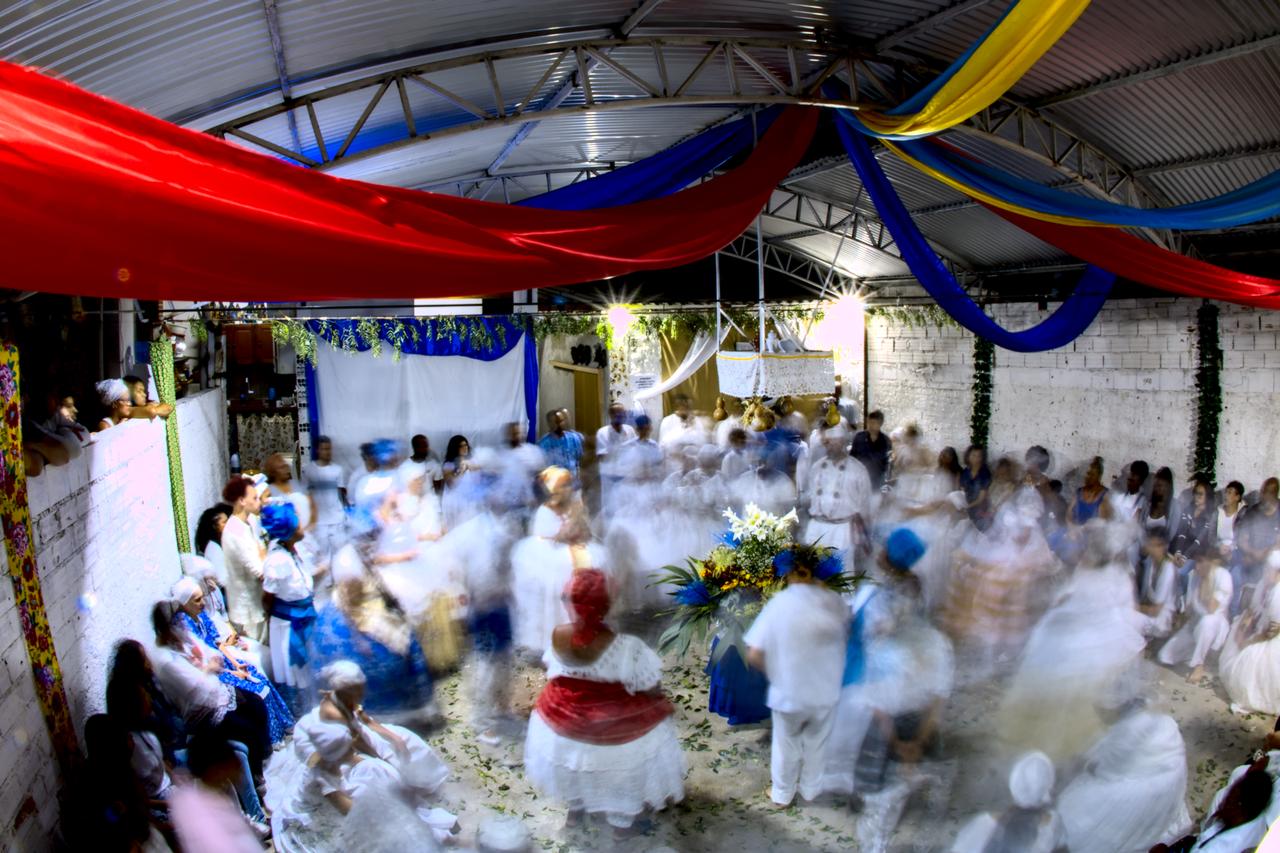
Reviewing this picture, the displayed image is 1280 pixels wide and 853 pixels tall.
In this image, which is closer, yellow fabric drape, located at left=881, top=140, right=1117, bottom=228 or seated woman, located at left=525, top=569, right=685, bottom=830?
seated woman, located at left=525, top=569, right=685, bottom=830

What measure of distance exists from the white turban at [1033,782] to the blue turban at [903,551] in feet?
3.05

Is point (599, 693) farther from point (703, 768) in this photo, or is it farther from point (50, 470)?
point (50, 470)

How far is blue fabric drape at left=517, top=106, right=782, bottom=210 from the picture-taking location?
225 inches

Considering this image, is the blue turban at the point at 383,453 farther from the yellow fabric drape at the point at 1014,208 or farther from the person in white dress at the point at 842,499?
the yellow fabric drape at the point at 1014,208

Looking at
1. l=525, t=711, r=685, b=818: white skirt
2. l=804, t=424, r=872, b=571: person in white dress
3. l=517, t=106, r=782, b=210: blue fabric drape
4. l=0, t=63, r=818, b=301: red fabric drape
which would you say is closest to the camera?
l=0, t=63, r=818, b=301: red fabric drape

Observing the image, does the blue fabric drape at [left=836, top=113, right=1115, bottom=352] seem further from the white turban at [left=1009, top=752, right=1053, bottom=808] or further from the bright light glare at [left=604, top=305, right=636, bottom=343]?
the bright light glare at [left=604, top=305, right=636, bottom=343]

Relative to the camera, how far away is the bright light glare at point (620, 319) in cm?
1227

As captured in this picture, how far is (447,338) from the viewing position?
37.6ft

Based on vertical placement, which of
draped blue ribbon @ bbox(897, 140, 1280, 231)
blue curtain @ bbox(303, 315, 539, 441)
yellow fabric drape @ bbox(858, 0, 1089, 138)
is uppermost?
yellow fabric drape @ bbox(858, 0, 1089, 138)

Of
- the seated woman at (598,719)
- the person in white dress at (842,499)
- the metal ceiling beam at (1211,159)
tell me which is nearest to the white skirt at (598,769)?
the seated woman at (598,719)

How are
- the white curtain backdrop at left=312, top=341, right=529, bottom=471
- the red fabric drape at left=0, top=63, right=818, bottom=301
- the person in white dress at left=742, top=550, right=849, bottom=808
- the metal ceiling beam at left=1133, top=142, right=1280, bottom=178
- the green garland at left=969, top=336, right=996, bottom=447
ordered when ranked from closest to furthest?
1. the red fabric drape at left=0, top=63, right=818, bottom=301
2. the person in white dress at left=742, top=550, right=849, bottom=808
3. the metal ceiling beam at left=1133, top=142, right=1280, bottom=178
4. the white curtain backdrop at left=312, top=341, right=529, bottom=471
5. the green garland at left=969, top=336, right=996, bottom=447

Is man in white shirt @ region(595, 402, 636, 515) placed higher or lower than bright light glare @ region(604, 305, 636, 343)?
lower

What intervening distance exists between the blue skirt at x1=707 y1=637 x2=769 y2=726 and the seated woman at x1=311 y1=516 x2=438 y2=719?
5.71 ft

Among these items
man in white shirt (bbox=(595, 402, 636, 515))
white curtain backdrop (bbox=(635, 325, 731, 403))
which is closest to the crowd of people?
man in white shirt (bbox=(595, 402, 636, 515))
